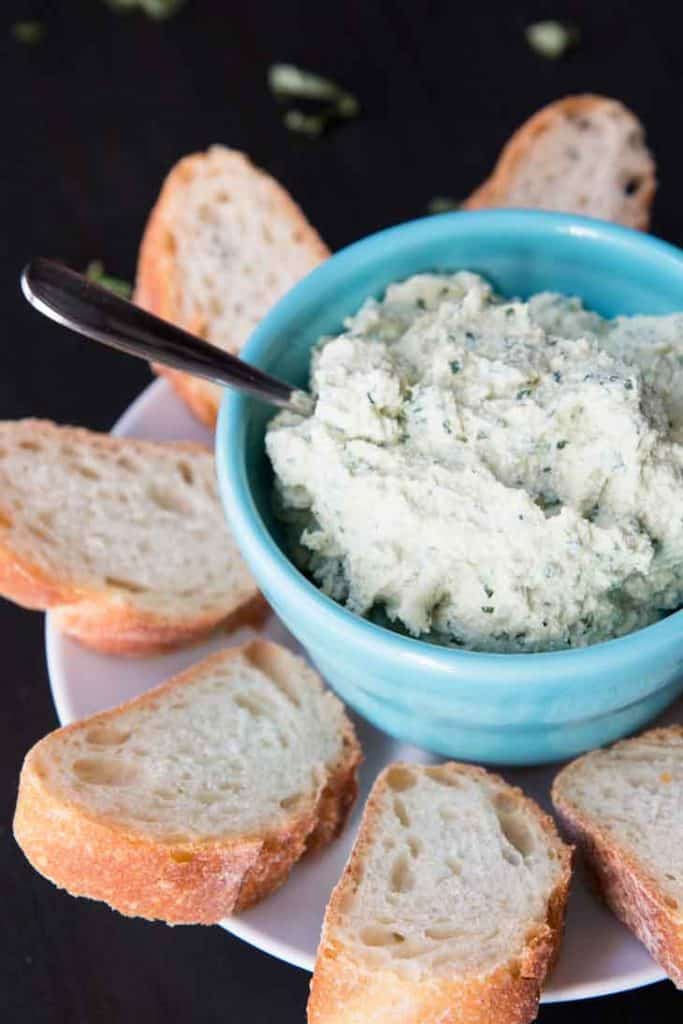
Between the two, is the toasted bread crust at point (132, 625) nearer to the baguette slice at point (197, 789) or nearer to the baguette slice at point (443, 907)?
the baguette slice at point (197, 789)

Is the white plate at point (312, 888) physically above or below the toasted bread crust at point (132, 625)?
below

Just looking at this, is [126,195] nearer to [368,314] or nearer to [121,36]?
[121,36]

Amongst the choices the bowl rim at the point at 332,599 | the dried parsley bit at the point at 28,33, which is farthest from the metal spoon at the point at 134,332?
the dried parsley bit at the point at 28,33

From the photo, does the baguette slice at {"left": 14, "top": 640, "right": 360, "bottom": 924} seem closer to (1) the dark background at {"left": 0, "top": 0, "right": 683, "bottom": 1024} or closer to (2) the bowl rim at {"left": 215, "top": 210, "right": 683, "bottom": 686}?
(2) the bowl rim at {"left": 215, "top": 210, "right": 683, "bottom": 686}

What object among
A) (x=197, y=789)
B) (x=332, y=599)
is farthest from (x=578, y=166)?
(x=197, y=789)

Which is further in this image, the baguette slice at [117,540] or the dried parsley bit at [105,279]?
the dried parsley bit at [105,279]

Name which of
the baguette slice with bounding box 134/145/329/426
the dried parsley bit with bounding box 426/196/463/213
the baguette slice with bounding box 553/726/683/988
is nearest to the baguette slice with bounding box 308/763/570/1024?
the baguette slice with bounding box 553/726/683/988
